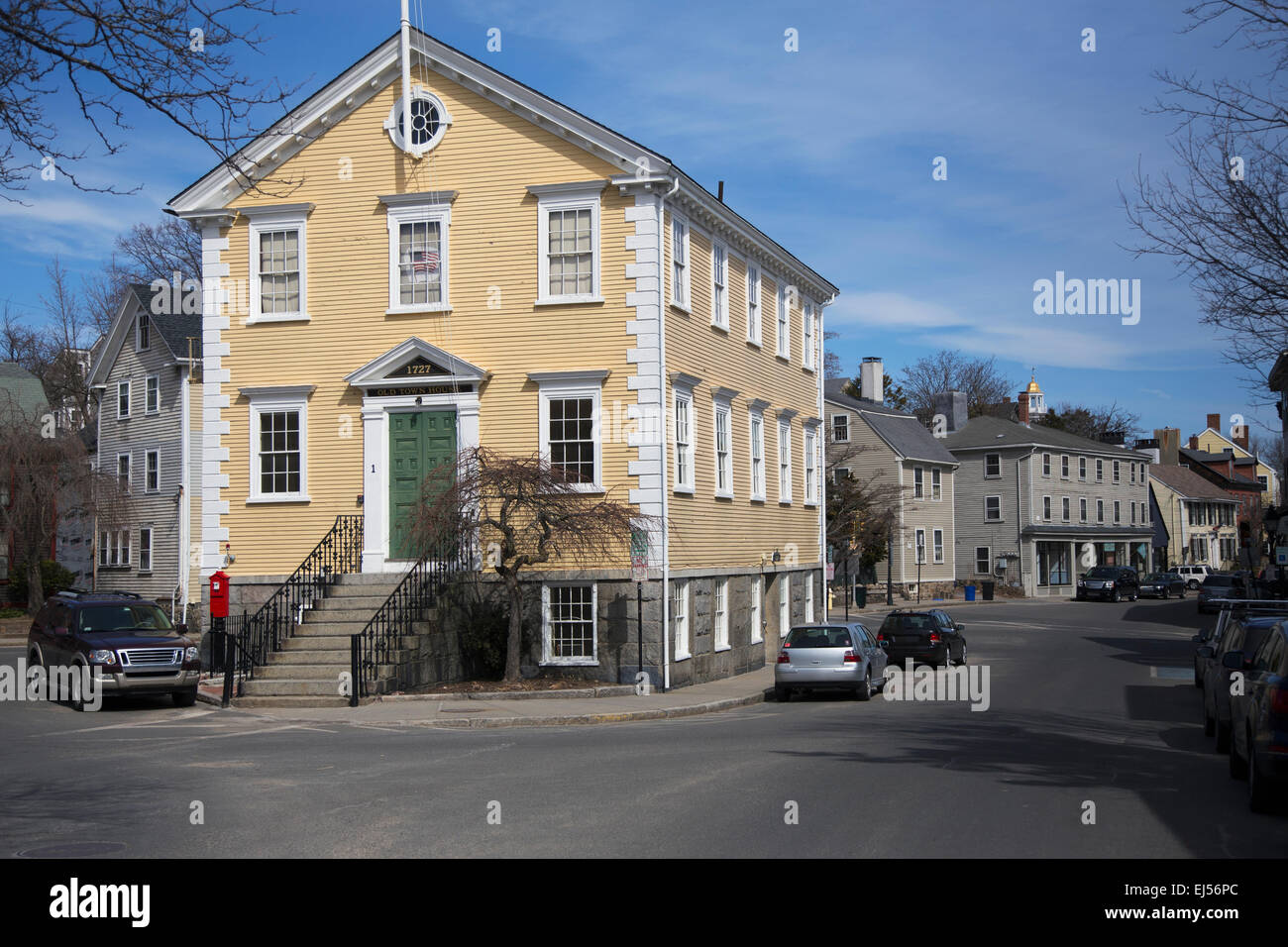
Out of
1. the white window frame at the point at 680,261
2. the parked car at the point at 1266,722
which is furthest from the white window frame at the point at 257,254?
the parked car at the point at 1266,722

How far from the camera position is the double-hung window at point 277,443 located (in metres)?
25.6

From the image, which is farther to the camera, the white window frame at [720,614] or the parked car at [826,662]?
the white window frame at [720,614]

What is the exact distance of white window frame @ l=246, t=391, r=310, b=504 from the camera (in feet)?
83.9

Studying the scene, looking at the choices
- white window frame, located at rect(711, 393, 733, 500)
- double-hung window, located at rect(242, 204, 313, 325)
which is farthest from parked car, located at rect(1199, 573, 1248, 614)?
double-hung window, located at rect(242, 204, 313, 325)

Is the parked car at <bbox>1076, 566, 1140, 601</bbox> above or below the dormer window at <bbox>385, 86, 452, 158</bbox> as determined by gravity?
below

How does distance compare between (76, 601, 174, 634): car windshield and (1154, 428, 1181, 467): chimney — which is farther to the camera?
(1154, 428, 1181, 467): chimney

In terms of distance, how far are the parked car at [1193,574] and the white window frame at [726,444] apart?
214 feet

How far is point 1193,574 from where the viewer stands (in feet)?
279

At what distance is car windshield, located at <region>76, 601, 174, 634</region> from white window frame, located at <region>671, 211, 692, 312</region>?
1133cm

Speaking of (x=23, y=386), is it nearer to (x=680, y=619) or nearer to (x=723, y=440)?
(x=723, y=440)

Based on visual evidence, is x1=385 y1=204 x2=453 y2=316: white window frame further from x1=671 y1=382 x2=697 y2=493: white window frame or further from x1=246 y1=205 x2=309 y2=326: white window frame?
x1=671 y1=382 x2=697 y2=493: white window frame

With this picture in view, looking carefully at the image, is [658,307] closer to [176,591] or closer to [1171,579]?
[176,591]

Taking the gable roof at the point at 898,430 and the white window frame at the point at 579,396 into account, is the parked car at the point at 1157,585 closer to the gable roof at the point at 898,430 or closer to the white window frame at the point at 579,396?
the gable roof at the point at 898,430

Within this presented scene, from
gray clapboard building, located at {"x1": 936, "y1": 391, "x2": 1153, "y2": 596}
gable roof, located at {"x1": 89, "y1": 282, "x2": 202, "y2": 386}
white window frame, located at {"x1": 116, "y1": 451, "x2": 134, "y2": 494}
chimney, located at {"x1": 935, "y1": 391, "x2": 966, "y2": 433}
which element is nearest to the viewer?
gable roof, located at {"x1": 89, "y1": 282, "x2": 202, "y2": 386}
